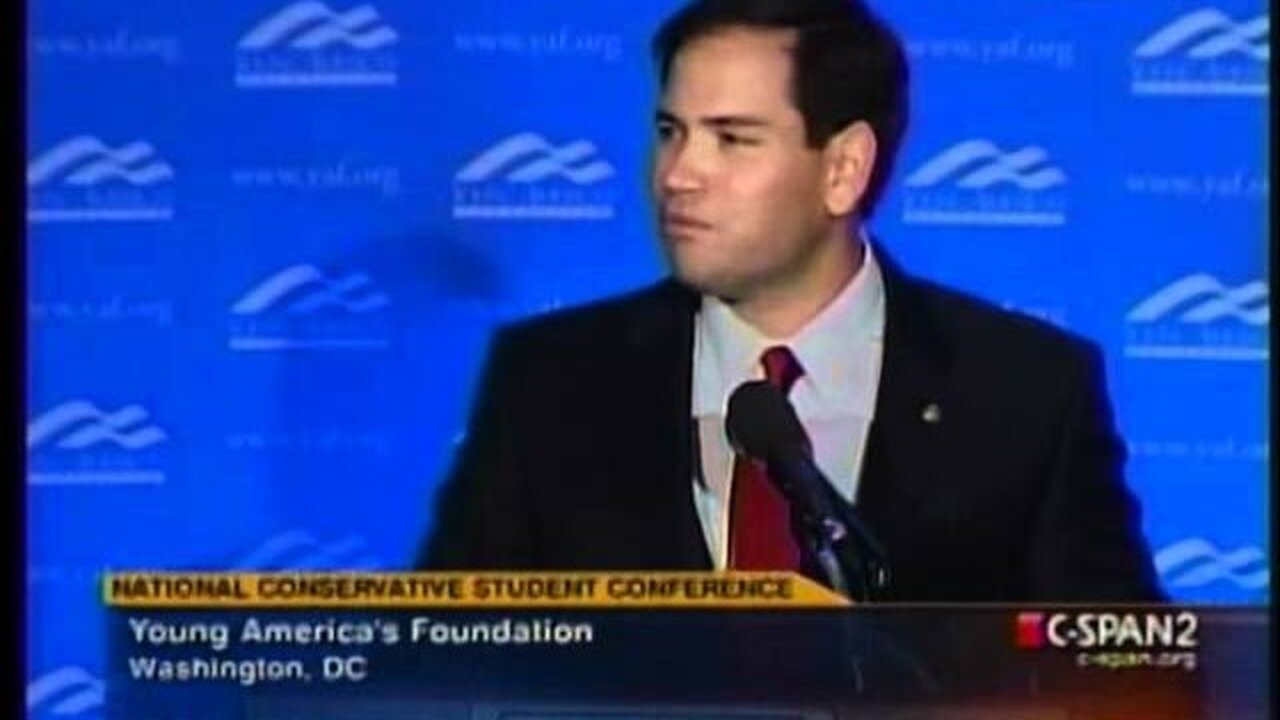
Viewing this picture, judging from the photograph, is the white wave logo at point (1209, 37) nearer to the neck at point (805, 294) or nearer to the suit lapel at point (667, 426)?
the neck at point (805, 294)

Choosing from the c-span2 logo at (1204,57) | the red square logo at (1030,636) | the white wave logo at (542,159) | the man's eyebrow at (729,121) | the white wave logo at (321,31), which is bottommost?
the red square logo at (1030,636)

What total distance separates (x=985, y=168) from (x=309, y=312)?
545 millimetres

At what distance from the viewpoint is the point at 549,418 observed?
2254mm

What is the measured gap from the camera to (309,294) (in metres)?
2.26

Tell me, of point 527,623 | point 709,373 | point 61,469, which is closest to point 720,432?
point 709,373

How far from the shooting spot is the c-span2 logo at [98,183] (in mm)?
2264

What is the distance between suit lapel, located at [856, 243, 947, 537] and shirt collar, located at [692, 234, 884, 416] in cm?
1

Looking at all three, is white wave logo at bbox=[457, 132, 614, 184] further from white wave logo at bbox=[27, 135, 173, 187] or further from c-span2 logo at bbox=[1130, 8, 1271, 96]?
c-span2 logo at bbox=[1130, 8, 1271, 96]

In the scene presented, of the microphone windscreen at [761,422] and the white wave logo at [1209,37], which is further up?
the white wave logo at [1209,37]

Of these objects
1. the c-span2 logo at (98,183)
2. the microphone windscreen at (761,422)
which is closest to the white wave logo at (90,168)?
the c-span2 logo at (98,183)

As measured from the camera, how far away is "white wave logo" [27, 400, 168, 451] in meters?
2.26

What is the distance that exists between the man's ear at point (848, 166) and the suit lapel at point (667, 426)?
0.14 meters

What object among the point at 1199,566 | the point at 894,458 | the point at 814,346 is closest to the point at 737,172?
the point at 814,346

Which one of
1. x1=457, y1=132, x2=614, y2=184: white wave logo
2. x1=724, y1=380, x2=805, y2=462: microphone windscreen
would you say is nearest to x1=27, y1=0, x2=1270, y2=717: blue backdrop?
x1=457, y1=132, x2=614, y2=184: white wave logo
